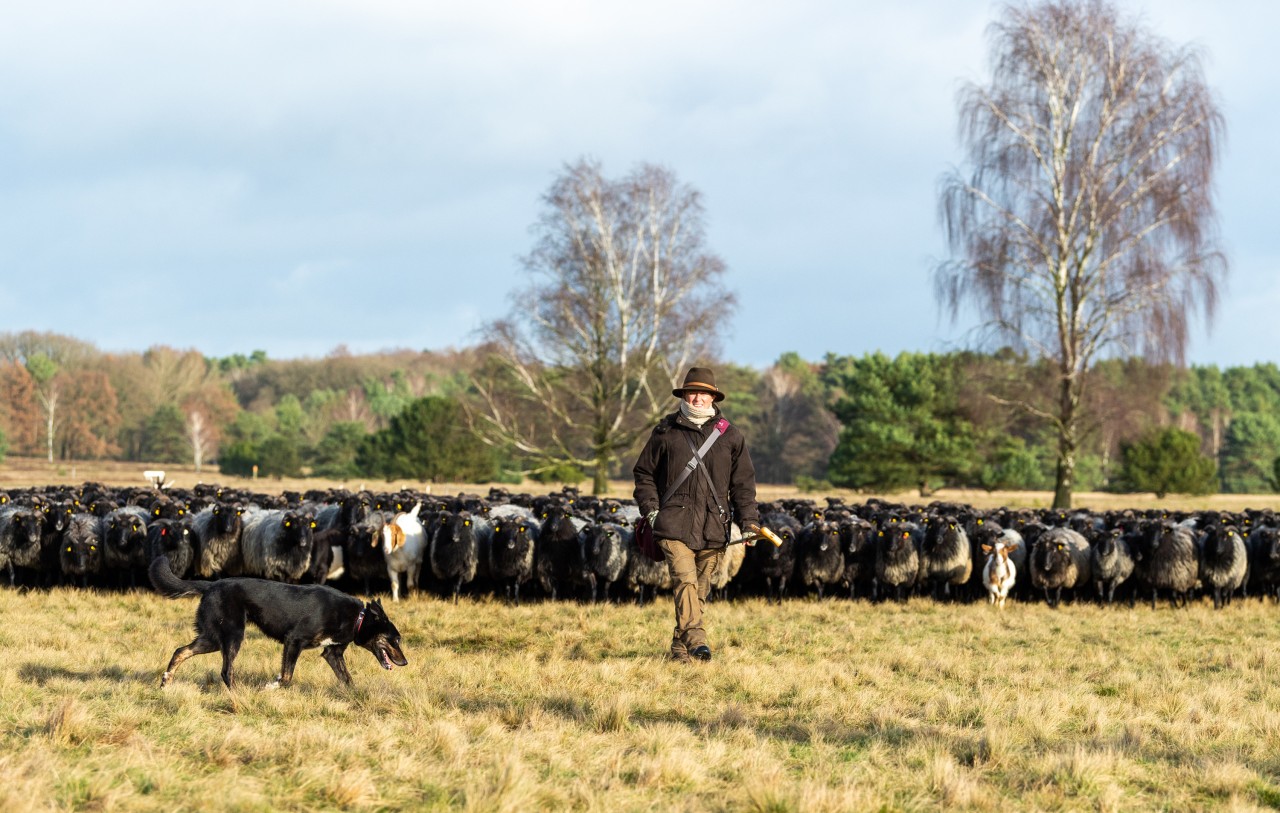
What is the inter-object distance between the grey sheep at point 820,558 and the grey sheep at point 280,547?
19.7ft

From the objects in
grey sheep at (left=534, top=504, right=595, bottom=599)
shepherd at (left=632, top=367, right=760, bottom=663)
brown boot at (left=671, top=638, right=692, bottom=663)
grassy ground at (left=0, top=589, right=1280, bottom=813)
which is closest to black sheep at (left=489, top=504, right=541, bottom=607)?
grey sheep at (left=534, top=504, right=595, bottom=599)

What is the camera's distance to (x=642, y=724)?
6.15 m

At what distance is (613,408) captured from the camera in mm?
34812

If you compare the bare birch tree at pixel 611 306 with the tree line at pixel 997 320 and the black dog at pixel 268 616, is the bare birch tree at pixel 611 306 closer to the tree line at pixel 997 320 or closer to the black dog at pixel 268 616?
the tree line at pixel 997 320

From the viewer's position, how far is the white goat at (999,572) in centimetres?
1357

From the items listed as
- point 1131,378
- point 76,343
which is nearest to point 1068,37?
point 1131,378

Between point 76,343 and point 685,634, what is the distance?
85065 mm

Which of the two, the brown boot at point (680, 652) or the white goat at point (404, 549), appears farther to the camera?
the white goat at point (404, 549)

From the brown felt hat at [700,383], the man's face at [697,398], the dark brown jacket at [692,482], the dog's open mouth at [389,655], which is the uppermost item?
the brown felt hat at [700,383]

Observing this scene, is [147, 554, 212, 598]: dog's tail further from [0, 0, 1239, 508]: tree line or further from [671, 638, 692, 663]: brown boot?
[0, 0, 1239, 508]: tree line

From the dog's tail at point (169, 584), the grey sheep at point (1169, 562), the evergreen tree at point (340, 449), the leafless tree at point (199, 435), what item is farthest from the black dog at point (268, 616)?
the leafless tree at point (199, 435)

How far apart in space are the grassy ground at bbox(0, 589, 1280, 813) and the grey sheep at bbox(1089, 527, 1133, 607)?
10.4 ft

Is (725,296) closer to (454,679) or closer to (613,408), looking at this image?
(613,408)

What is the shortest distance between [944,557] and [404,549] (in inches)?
265
